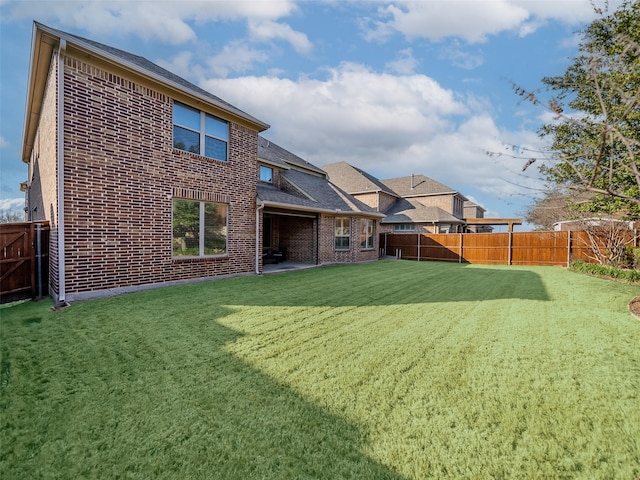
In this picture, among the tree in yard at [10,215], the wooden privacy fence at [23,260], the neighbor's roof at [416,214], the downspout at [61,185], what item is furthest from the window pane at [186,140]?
the tree in yard at [10,215]

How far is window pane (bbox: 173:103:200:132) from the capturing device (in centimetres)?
833

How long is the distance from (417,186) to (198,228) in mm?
28581

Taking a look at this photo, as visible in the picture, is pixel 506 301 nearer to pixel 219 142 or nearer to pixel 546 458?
pixel 546 458

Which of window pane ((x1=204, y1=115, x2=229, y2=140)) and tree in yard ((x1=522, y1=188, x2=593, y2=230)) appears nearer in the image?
tree in yard ((x1=522, y1=188, x2=593, y2=230))

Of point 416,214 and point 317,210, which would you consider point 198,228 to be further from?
point 416,214

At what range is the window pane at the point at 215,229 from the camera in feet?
29.6

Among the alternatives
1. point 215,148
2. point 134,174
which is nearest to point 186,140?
point 215,148

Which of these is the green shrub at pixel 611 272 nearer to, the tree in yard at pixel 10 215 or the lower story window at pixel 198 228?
the lower story window at pixel 198 228

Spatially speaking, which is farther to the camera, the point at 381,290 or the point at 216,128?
the point at 216,128

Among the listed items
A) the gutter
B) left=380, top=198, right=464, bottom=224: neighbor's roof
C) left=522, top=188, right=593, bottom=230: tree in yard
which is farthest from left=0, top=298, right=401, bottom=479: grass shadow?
left=380, top=198, right=464, bottom=224: neighbor's roof

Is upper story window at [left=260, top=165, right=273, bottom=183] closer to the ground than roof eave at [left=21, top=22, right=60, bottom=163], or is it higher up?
closer to the ground

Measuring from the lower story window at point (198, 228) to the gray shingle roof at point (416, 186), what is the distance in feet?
87.0

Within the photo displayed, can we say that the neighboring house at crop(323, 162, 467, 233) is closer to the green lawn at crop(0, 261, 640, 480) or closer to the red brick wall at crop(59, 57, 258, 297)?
the red brick wall at crop(59, 57, 258, 297)

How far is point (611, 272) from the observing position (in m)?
11.3
